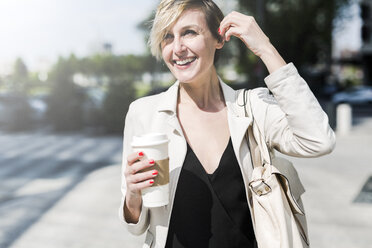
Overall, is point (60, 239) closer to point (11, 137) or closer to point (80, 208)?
point (80, 208)

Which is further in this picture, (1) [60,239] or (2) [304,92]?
(1) [60,239]

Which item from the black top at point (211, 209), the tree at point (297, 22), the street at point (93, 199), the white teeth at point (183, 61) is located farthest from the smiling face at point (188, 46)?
the tree at point (297, 22)

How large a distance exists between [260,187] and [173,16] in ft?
2.38

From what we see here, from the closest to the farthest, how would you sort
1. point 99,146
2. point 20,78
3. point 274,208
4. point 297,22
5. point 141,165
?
point 141,165, point 274,208, point 99,146, point 20,78, point 297,22

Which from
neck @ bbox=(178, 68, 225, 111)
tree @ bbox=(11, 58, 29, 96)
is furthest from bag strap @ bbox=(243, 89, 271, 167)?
tree @ bbox=(11, 58, 29, 96)

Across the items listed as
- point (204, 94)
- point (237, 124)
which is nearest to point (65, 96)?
point (204, 94)

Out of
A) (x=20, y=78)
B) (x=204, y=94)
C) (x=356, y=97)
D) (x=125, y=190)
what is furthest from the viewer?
(x=356, y=97)

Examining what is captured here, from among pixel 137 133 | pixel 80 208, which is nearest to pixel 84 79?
pixel 80 208

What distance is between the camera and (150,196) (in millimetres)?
1438

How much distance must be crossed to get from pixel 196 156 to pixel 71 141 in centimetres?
1292

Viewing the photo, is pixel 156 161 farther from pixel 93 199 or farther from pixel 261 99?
pixel 93 199

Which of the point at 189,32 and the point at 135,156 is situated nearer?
the point at 135,156

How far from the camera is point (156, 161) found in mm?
1404

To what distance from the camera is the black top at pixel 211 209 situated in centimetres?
163
